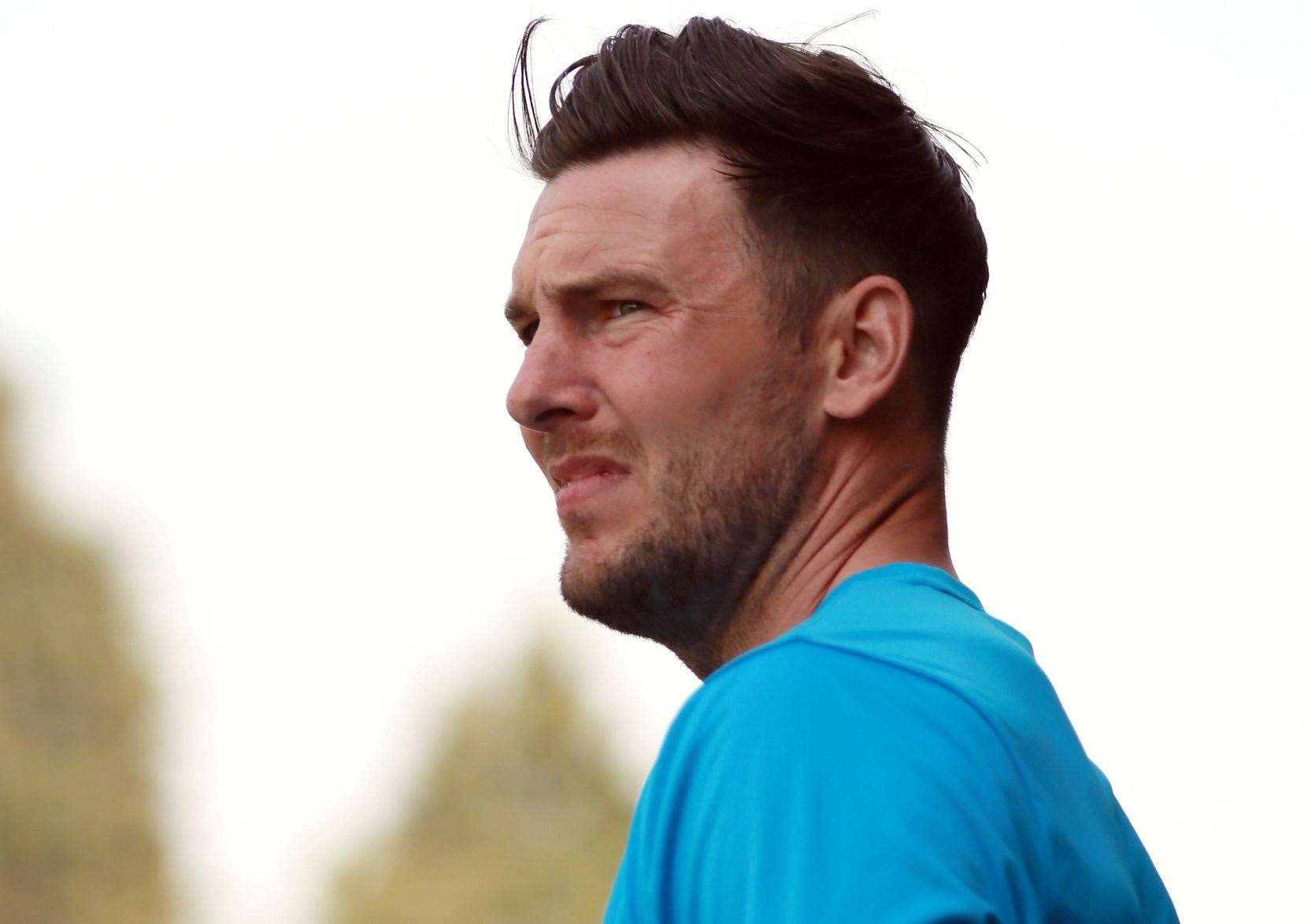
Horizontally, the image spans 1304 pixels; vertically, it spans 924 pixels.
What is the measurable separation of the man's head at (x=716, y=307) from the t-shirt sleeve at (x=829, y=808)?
57 cm

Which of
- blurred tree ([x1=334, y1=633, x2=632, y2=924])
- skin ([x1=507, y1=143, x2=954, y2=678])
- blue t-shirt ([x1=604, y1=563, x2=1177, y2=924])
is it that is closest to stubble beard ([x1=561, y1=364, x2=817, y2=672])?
skin ([x1=507, y1=143, x2=954, y2=678])

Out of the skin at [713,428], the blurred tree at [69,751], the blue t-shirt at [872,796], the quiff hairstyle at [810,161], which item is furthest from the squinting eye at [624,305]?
the blurred tree at [69,751]

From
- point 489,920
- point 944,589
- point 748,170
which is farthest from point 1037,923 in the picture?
point 489,920

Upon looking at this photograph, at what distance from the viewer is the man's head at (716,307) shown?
217 cm

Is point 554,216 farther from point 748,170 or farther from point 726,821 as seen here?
point 726,821

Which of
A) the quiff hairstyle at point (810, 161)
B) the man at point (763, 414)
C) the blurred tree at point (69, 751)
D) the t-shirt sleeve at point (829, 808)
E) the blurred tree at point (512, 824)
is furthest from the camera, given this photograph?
the blurred tree at point (69, 751)

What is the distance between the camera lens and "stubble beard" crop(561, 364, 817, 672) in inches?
84.8

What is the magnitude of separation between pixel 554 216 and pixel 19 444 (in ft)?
88.5

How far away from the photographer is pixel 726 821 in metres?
1.50

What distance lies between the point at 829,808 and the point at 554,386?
35.9 inches

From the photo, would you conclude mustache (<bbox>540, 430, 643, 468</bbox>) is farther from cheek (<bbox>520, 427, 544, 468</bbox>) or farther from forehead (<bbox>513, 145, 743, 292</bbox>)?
forehead (<bbox>513, 145, 743, 292</bbox>)

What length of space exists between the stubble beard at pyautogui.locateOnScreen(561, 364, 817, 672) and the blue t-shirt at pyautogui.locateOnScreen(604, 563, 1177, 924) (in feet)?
1.33

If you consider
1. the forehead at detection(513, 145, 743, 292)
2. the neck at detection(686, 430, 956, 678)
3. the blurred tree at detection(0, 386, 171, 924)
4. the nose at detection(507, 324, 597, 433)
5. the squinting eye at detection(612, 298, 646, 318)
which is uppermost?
the forehead at detection(513, 145, 743, 292)

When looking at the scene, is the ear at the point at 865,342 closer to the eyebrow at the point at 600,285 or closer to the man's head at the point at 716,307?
the man's head at the point at 716,307
